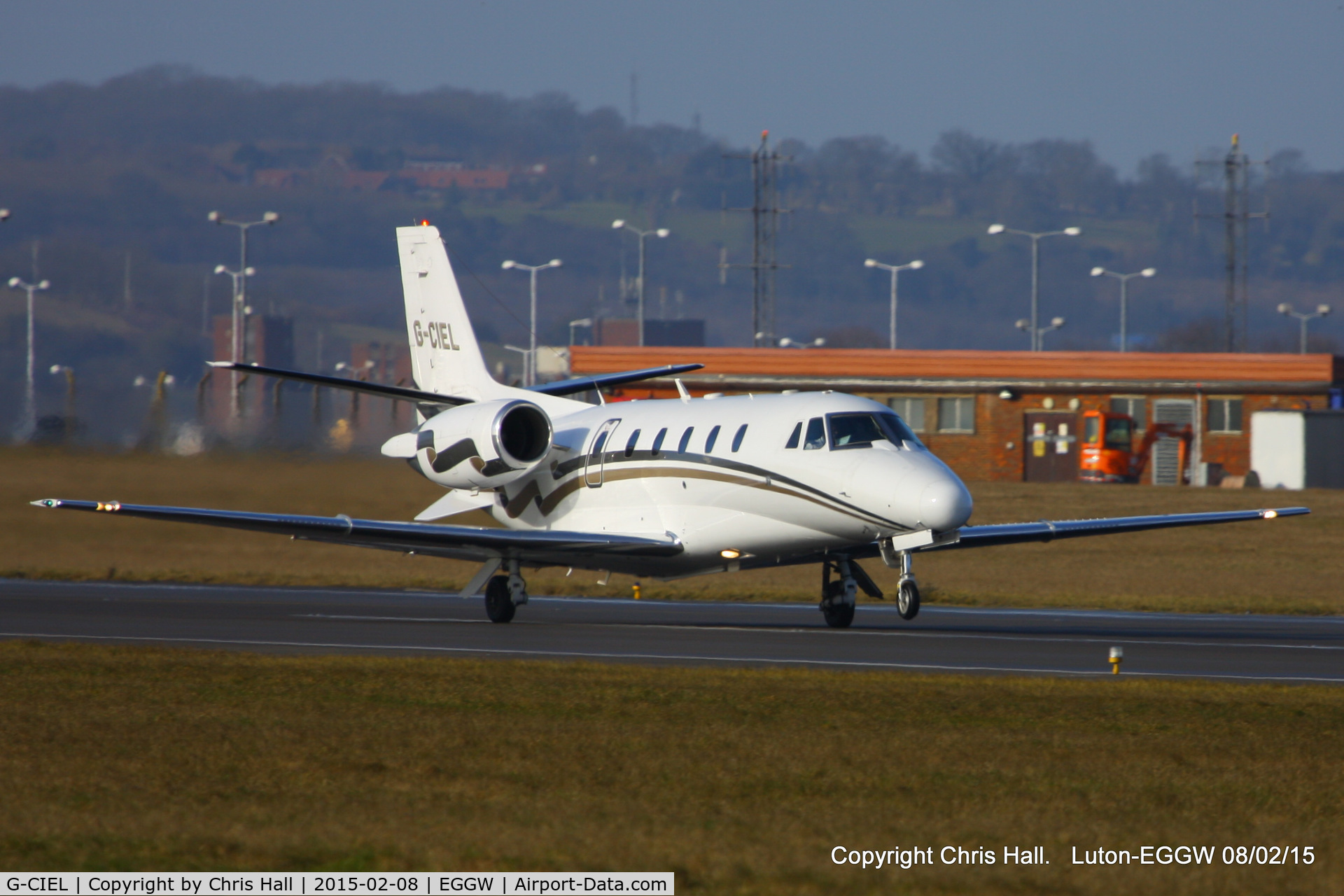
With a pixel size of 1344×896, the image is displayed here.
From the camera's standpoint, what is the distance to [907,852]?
28.3ft

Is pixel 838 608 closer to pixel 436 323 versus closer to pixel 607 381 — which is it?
pixel 607 381

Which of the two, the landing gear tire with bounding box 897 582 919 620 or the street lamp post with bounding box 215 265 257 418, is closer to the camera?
the landing gear tire with bounding box 897 582 919 620

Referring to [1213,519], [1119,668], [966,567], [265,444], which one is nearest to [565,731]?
[1119,668]

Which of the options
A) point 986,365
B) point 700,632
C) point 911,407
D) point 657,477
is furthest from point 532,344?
point 700,632

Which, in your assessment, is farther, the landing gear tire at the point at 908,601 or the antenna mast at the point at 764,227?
the antenna mast at the point at 764,227

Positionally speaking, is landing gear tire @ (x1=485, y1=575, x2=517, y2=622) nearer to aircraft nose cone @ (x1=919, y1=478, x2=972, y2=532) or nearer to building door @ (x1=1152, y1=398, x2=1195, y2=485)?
Result: aircraft nose cone @ (x1=919, y1=478, x2=972, y2=532)

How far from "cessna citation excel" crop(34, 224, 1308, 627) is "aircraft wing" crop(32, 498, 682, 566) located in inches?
1.3

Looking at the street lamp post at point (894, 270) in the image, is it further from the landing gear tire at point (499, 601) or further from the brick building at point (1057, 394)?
the landing gear tire at point (499, 601)

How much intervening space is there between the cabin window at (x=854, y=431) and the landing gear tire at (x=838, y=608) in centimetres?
251

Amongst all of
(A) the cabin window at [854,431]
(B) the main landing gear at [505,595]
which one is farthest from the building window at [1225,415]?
(B) the main landing gear at [505,595]

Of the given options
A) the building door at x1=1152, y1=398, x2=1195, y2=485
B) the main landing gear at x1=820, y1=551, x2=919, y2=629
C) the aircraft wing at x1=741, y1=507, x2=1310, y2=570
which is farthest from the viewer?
the building door at x1=1152, y1=398, x2=1195, y2=485

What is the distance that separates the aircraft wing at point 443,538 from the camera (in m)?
22.3

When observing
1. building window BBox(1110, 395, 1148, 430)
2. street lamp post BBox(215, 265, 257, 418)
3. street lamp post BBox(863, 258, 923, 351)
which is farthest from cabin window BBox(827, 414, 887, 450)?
street lamp post BBox(863, 258, 923, 351)

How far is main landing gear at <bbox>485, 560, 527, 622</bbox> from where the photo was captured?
82.0 ft
